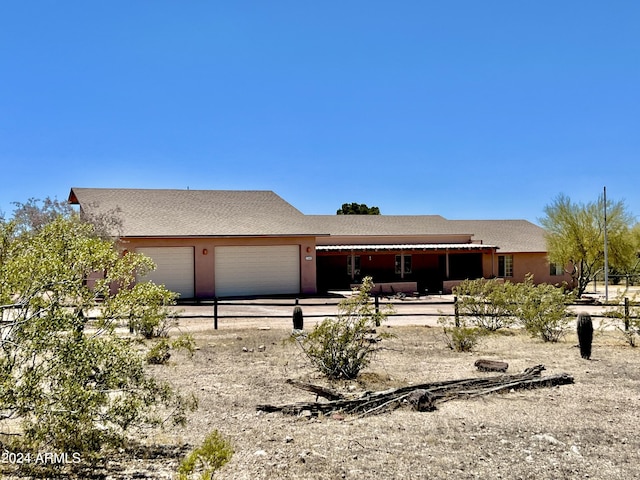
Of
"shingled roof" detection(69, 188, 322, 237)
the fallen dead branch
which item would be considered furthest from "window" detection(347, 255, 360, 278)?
the fallen dead branch

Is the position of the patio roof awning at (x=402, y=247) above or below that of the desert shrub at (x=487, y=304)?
above

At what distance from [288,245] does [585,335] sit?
1744 centimetres

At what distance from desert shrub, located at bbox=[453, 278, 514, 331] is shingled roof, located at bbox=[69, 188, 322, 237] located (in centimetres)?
1213

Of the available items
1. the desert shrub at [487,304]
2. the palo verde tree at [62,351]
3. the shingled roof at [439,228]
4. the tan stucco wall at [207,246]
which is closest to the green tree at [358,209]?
the shingled roof at [439,228]

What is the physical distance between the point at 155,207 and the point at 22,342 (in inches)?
935

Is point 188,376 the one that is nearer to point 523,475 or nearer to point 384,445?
point 384,445


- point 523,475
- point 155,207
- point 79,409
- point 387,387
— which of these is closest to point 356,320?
point 387,387

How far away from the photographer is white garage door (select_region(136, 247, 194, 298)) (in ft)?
80.9

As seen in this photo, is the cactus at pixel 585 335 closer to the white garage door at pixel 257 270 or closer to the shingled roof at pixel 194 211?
the shingled roof at pixel 194 211

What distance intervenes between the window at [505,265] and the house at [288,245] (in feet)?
0.19

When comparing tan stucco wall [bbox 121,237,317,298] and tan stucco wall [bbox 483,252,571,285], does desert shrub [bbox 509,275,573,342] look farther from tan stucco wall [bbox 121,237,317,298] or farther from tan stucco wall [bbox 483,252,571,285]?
tan stucco wall [bbox 483,252,571,285]

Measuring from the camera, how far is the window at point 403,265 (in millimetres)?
33156

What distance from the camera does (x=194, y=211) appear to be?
28031 millimetres

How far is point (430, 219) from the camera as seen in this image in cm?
3812
